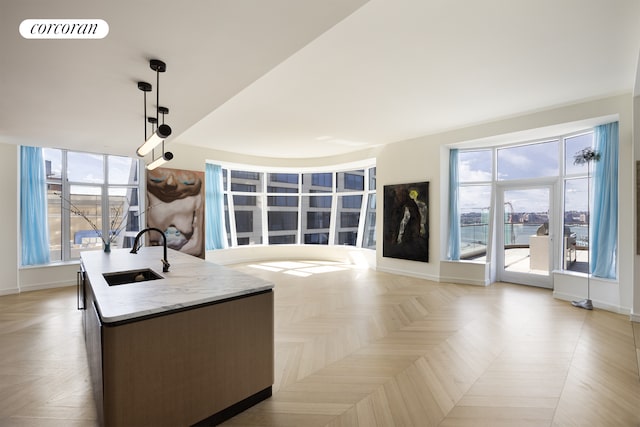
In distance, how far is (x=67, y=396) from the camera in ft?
7.31

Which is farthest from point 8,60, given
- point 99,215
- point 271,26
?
point 99,215

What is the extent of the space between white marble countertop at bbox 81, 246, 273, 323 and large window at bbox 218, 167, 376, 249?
18.3 ft

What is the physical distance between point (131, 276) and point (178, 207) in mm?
4123

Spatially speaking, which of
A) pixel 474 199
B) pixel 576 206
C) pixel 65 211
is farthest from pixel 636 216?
pixel 65 211

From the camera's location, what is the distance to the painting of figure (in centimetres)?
626

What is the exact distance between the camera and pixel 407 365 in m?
2.65

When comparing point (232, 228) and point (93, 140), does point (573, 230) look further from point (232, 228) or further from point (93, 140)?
point (93, 140)

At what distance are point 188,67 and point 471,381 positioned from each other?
11.5ft

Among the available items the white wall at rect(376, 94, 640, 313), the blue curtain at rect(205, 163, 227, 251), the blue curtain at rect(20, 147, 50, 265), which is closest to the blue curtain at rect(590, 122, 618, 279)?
the white wall at rect(376, 94, 640, 313)

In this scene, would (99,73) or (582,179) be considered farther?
(582,179)

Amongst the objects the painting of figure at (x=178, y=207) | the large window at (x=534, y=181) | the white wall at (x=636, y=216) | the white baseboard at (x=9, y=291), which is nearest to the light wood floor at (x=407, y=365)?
the white wall at (x=636, y=216)

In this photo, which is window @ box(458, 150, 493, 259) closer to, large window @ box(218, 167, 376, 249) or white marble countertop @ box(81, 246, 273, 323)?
large window @ box(218, 167, 376, 249)

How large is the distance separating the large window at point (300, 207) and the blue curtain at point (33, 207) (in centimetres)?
385

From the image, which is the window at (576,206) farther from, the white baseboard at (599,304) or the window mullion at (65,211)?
the window mullion at (65,211)
